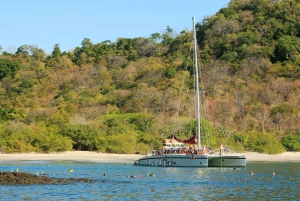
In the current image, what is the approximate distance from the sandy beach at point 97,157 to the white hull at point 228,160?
38.4ft

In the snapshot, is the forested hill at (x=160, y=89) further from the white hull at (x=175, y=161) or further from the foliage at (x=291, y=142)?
the white hull at (x=175, y=161)

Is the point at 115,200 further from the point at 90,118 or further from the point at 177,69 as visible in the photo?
the point at 177,69

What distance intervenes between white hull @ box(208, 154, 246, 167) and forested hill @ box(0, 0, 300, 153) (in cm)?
379

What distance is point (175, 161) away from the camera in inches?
2008

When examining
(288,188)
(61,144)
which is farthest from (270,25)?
(288,188)

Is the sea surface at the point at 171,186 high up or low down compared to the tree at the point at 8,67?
down

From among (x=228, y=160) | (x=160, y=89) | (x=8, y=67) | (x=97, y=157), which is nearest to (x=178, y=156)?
(x=228, y=160)

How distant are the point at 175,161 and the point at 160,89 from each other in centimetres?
5019

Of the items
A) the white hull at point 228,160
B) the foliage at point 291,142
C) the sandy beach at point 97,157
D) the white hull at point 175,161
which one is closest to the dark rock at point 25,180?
the white hull at point 175,161

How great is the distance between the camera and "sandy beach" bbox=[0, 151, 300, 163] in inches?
2350

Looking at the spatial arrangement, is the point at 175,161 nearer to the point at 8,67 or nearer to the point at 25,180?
the point at 25,180

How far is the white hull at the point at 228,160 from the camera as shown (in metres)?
49.4

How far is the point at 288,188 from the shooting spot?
34.8 metres

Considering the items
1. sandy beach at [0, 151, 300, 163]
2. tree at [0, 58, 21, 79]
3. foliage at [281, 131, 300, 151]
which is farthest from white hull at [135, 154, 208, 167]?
tree at [0, 58, 21, 79]
